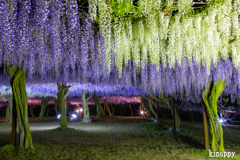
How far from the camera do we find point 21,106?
470cm

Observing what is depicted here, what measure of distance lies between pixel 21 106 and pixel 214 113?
17.6ft

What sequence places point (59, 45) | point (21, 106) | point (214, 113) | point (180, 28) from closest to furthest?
1. point (180, 28)
2. point (59, 45)
3. point (21, 106)
4. point (214, 113)

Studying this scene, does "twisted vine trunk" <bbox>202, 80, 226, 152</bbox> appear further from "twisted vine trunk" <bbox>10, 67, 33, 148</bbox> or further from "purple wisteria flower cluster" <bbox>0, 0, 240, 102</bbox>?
"twisted vine trunk" <bbox>10, 67, 33, 148</bbox>

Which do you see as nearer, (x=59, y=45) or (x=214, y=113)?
(x=59, y=45)

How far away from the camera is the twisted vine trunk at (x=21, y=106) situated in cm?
465

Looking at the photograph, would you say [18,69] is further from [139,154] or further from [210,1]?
[210,1]

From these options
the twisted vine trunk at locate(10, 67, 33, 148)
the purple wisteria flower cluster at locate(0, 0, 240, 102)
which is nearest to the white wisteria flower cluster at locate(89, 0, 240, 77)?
the purple wisteria flower cluster at locate(0, 0, 240, 102)

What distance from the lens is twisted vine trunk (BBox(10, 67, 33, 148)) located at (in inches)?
183

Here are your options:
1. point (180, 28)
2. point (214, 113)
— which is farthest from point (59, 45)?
point (214, 113)

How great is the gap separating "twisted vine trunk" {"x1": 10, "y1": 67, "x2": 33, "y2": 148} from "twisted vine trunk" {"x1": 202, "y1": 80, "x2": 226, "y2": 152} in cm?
505

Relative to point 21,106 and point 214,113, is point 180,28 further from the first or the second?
point 21,106

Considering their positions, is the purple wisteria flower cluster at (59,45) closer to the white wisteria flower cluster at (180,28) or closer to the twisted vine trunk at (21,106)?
the twisted vine trunk at (21,106)

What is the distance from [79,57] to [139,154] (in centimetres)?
314

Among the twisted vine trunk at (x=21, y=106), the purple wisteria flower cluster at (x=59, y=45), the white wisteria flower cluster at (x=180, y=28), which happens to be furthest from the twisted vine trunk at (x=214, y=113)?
the twisted vine trunk at (x=21, y=106)
